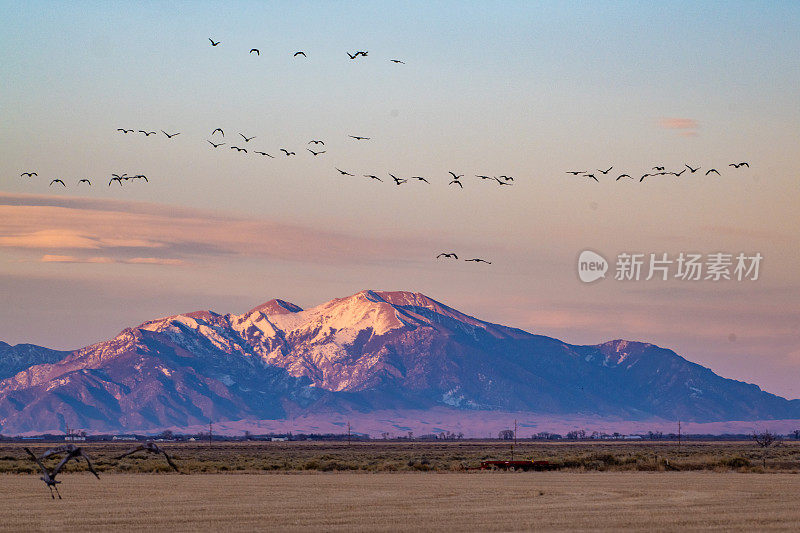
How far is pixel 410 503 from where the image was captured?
176 ft

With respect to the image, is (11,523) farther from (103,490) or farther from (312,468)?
(312,468)

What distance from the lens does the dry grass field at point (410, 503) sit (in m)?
44.0

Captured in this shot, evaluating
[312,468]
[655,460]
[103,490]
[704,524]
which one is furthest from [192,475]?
[704,524]

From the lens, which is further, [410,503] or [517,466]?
[517,466]

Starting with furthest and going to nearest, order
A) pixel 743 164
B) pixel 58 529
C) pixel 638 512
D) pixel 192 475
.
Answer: pixel 192 475, pixel 743 164, pixel 638 512, pixel 58 529

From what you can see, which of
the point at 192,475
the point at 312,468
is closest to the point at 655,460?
the point at 312,468

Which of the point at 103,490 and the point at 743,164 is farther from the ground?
the point at 743,164

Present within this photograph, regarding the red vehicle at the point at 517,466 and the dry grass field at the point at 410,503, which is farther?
the red vehicle at the point at 517,466

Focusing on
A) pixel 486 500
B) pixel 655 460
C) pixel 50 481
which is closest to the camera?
pixel 50 481

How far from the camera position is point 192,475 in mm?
83375

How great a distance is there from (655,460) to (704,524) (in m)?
50.0

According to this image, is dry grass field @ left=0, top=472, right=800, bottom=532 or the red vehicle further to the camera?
the red vehicle

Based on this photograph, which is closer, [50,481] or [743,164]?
[50,481]

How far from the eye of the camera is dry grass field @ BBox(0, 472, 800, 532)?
44.0m
